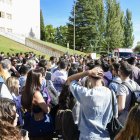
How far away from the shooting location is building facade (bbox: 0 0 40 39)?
69562 millimetres

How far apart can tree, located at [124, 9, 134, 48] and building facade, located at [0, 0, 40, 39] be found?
26155 millimetres

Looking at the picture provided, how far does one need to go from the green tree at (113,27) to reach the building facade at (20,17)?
15737 mm

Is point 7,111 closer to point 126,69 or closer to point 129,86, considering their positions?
point 129,86

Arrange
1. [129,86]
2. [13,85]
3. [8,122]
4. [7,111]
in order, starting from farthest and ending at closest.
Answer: [13,85], [129,86], [7,111], [8,122]

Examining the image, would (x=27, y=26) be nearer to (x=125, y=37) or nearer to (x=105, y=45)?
(x=105, y=45)

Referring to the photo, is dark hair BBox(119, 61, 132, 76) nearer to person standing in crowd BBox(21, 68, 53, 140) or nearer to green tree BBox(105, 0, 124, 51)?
person standing in crowd BBox(21, 68, 53, 140)

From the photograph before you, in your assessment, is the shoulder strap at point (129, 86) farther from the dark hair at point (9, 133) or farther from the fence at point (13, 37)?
the fence at point (13, 37)

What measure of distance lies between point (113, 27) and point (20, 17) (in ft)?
70.9

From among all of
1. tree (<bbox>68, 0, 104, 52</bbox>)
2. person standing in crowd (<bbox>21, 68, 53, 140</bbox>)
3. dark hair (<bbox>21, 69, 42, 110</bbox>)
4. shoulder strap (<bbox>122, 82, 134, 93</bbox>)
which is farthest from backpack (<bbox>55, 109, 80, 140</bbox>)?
tree (<bbox>68, 0, 104, 52</bbox>)

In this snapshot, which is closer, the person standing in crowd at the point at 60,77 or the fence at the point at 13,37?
the person standing in crowd at the point at 60,77

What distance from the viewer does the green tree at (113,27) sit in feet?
278

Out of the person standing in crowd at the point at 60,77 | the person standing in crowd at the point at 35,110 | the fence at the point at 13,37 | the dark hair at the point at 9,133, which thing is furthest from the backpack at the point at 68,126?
the fence at the point at 13,37

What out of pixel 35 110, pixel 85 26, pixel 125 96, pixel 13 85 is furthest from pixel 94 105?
pixel 85 26

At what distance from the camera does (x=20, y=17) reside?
75062 mm
